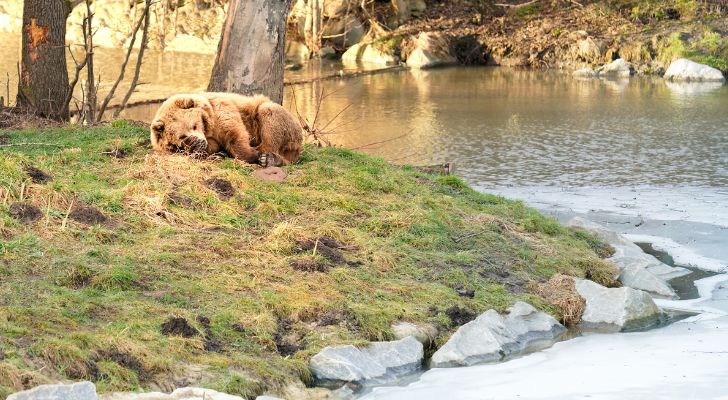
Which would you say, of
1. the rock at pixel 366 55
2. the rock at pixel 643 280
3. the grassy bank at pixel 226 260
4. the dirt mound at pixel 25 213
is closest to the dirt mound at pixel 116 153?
the grassy bank at pixel 226 260

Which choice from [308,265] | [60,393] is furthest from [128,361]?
[308,265]

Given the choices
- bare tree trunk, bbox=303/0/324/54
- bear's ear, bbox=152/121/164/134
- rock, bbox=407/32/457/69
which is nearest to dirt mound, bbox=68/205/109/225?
bear's ear, bbox=152/121/164/134

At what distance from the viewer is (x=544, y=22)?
1091 inches

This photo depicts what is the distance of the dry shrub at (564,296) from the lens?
6.89 metres

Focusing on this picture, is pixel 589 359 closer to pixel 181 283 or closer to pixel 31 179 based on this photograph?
pixel 181 283

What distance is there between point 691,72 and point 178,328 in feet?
65.8

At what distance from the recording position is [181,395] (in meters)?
4.45

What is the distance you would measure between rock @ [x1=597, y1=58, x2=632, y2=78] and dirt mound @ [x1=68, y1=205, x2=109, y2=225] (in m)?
19.1

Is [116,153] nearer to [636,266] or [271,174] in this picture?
[271,174]

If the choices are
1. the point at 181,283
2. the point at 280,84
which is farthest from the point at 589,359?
the point at 280,84

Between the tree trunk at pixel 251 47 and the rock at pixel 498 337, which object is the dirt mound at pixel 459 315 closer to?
the rock at pixel 498 337

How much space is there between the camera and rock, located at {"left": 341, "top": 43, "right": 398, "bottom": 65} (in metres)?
26.7

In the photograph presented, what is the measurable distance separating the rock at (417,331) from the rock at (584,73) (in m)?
18.9

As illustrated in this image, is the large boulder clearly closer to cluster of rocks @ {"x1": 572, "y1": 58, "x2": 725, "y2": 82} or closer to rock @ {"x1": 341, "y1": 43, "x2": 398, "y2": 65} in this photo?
cluster of rocks @ {"x1": 572, "y1": 58, "x2": 725, "y2": 82}
